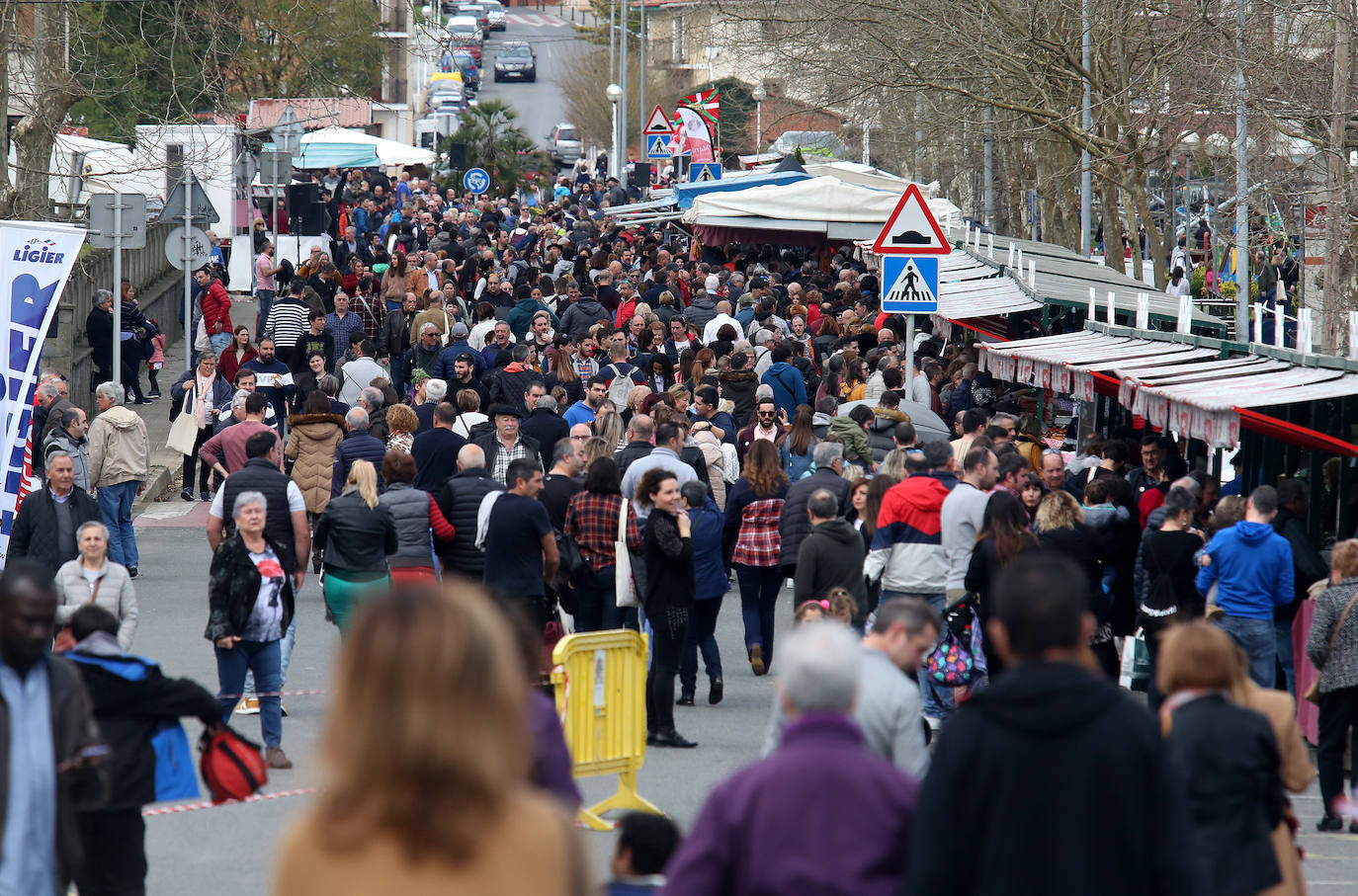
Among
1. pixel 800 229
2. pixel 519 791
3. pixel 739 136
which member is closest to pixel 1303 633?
pixel 519 791

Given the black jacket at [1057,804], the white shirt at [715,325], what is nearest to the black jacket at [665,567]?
the black jacket at [1057,804]

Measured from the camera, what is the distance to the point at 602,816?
8547 millimetres

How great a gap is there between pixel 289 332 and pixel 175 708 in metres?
13.7

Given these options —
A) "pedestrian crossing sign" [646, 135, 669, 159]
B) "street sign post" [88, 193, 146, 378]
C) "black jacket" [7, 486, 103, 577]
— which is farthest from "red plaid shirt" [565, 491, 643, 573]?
"pedestrian crossing sign" [646, 135, 669, 159]

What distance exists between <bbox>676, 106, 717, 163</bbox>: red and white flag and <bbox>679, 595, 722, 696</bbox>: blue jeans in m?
34.3

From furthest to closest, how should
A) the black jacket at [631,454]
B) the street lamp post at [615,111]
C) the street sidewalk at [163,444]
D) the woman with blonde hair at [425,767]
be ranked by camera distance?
the street lamp post at [615,111]
the street sidewalk at [163,444]
the black jacket at [631,454]
the woman with blonde hair at [425,767]

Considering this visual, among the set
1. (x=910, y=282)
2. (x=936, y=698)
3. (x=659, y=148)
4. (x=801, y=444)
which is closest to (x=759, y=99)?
(x=659, y=148)

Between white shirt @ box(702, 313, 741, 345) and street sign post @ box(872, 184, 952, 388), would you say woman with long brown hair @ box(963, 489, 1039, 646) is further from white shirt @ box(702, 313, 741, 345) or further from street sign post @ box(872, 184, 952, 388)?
white shirt @ box(702, 313, 741, 345)

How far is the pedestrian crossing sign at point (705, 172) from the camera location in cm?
3741

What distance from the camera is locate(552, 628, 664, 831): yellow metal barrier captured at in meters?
8.16

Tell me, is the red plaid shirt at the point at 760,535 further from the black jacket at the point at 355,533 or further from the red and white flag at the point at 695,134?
the red and white flag at the point at 695,134

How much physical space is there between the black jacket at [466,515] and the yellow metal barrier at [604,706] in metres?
2.30

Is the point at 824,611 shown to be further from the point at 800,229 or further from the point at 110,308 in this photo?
the point at 800,229

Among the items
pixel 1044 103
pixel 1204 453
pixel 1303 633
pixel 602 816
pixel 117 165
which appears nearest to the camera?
pixel 602 816
